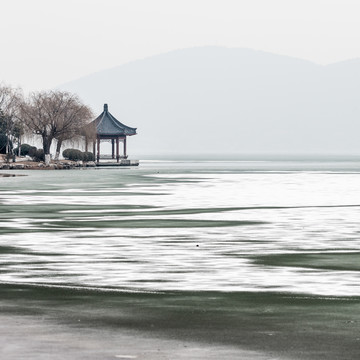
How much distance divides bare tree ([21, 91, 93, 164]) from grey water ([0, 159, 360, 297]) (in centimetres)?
8640

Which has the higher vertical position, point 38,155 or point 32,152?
point 32,152

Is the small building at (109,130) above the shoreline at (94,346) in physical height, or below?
above

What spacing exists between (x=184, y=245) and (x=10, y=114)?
11635 centimetres

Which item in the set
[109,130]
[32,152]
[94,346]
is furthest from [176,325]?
[109,130]

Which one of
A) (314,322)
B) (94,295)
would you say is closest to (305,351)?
(314,322)

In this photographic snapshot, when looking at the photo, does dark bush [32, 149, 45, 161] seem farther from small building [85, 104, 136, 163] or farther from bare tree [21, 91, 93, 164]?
small building [85, 104, 136, 163]

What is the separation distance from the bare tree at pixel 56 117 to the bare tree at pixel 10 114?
3405mm

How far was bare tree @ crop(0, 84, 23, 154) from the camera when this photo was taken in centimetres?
13445

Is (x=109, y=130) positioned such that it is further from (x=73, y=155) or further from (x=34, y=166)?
(x=34, y=166)

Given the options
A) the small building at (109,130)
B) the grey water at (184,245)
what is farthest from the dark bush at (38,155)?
the grey water at (184,245)

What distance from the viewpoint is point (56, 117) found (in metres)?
A: 130

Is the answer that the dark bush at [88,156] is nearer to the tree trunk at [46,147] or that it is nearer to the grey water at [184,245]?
the tree trunk at [46,147]

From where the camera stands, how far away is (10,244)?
23625 millimetres

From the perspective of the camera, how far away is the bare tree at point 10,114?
13445 centimetres
